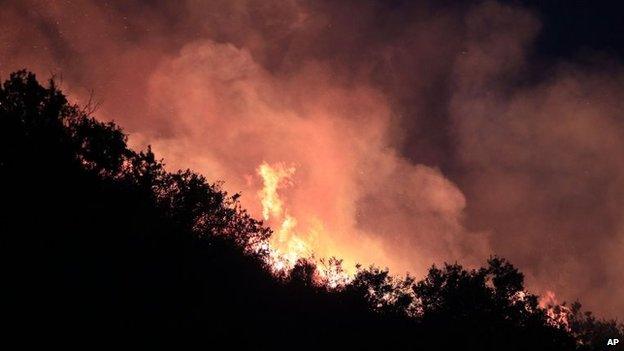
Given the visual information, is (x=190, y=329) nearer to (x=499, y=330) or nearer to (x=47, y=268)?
(x=47, y=268)

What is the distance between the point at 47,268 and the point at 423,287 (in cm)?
4605

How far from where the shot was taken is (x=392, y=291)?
52094 millimetres

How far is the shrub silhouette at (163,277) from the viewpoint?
752 inches

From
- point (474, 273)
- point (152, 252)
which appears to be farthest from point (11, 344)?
point (474, 273)

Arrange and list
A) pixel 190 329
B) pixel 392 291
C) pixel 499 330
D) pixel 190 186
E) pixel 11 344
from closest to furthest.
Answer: pixel 11 344
pixel 190 329
pixel 190 186
pixel 499 330
pixel 392 291

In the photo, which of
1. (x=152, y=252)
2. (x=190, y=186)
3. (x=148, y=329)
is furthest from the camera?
(x=190, y=186)

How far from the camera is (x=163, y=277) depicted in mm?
25375

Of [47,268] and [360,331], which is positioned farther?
[360,331]

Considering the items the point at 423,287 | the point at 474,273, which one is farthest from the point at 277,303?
the point at 474,273

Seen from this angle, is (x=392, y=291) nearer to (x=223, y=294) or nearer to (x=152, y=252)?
(x=223, y=294)

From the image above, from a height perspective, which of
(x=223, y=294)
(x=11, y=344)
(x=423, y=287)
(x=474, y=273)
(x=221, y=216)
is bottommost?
(x=11, y=344)

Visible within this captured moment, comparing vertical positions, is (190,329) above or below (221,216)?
below

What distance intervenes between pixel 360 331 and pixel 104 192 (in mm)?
25968

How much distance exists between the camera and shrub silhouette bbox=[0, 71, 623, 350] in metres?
19.1
